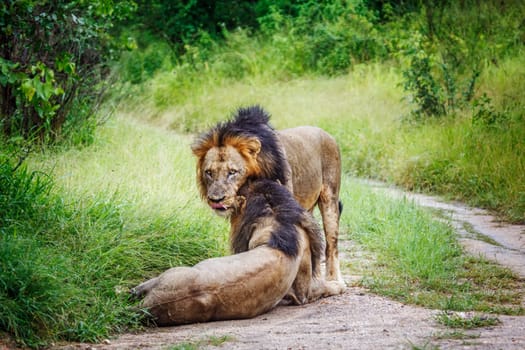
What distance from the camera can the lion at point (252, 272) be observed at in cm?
484

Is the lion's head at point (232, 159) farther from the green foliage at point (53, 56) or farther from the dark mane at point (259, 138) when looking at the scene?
the green foliage at point (53, 56)

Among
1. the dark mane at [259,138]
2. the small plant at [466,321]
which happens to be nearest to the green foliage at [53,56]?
the dark mane at [259,138]

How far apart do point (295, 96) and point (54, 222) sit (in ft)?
34.6

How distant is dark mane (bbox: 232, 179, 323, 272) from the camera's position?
5484 mm

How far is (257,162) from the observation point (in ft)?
19.1

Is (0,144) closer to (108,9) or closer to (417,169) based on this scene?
(108,9)

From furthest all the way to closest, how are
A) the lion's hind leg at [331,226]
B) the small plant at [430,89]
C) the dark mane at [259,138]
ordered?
the small plant at [430,89]
the lion's hind leg at [331,226]
the dark mane at [259,138]

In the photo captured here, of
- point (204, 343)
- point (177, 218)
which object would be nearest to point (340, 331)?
point (204, 343)

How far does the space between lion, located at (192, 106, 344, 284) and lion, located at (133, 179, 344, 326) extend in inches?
4.7

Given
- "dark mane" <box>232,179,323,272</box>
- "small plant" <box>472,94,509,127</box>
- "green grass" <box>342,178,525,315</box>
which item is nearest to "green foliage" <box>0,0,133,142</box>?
"dark mane" <box>232,179,323,272</box>

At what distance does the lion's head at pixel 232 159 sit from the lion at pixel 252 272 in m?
0.09

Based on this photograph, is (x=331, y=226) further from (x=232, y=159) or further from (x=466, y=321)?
(x=466, y=321)

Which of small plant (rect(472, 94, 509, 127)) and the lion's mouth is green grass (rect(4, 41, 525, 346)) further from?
the lion's mouth

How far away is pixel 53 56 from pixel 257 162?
452 cm
